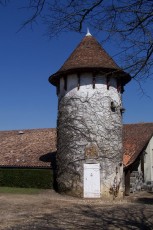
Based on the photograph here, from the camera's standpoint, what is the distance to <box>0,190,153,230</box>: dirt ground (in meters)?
11.5

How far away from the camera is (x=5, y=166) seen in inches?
1014

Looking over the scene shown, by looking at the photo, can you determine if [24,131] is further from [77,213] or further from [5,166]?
[77,213]

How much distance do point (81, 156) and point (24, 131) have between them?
39.8 feet

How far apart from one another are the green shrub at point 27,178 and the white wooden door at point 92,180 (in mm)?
3374

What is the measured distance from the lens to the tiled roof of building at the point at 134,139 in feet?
82.0

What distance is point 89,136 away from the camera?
2072cm

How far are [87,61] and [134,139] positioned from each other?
910cm

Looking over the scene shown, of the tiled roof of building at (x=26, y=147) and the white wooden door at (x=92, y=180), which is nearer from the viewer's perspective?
the white wooden door at (x=92, y=180)

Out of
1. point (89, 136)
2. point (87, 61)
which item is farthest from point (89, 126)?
point (87, 61)

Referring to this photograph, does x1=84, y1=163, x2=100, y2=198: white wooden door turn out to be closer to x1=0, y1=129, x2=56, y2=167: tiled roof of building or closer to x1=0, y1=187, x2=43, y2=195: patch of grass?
x1=0, y1=187, x2=43, y2=195: patch of grass

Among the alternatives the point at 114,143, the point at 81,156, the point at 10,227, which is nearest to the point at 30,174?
the point at 81,156

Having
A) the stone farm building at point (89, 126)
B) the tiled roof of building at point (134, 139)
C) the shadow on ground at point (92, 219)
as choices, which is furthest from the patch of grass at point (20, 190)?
the tiled roof of building at point (134, 139)

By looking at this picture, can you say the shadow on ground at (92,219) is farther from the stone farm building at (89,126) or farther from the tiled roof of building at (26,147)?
the tiled roof of building at (26,147)

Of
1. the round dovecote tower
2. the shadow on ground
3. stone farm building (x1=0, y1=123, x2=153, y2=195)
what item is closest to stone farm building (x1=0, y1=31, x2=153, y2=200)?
the round dovecote tower
